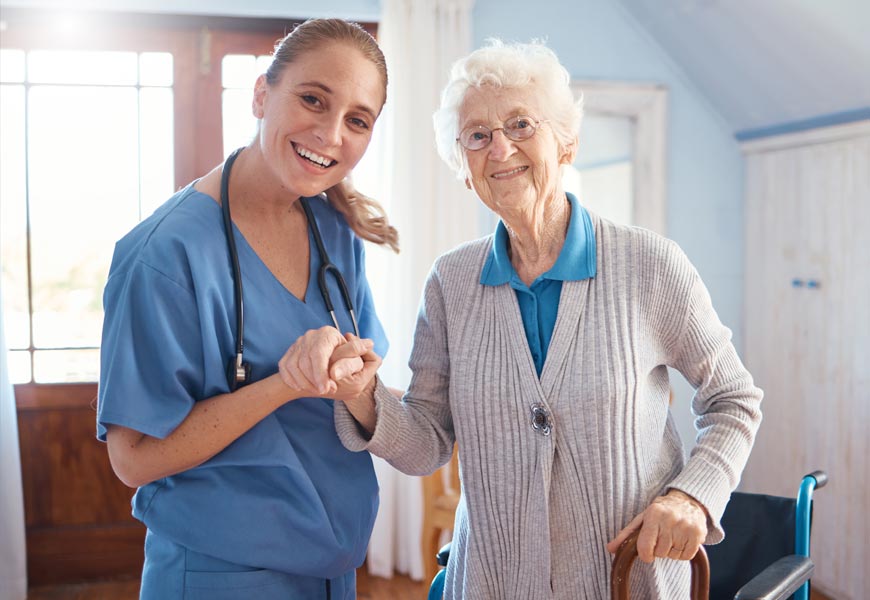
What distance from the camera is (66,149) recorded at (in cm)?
337

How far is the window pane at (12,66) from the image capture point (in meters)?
3.27

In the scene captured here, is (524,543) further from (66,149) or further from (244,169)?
(66,149)

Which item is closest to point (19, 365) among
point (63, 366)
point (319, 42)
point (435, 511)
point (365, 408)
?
point (63, 366)

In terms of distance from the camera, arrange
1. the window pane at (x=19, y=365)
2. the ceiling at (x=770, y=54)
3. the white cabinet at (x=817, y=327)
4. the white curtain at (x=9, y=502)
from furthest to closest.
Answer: the window pane at (x=19, y=365)
the white curtain at (x=9, y=502)
the white cabinet at (x=817, y=327)
the ceiling at (x=770, y=54)

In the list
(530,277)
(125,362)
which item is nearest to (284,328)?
(125,362)

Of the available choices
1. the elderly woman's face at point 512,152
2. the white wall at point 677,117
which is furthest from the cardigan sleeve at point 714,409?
the white wall at point 677,117

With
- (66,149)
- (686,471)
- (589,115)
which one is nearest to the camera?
(686,471)

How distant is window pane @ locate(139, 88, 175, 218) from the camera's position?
3406 mm

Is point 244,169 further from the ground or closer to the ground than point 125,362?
further from the ground

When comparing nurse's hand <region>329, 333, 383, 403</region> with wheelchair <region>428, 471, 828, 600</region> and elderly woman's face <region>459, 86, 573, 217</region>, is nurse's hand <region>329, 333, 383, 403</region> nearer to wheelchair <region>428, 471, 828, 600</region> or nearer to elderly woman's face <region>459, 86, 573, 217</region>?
elderly woman's face <region>459, 86, 573, 217</region>

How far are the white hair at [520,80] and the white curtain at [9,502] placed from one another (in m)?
2.41

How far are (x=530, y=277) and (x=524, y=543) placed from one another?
1.46 ft

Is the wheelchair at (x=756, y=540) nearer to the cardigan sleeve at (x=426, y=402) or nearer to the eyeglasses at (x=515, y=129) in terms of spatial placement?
the cardigan sleeve at (x=426, y=402)

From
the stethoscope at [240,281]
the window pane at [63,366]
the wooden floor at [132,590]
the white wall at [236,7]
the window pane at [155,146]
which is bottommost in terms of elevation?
the wooden floor at [132,590]
